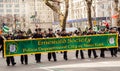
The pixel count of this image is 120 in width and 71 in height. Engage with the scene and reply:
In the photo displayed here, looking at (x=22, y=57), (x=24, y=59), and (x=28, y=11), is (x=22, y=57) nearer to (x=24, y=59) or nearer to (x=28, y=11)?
(x=24, y=59)

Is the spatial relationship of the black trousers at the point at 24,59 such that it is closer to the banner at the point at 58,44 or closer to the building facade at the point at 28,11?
the banner at the point at 58,44

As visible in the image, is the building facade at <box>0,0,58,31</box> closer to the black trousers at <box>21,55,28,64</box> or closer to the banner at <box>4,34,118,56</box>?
the banner at <box>4,34,118,56</box>

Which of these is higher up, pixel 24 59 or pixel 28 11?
pixel 28 11

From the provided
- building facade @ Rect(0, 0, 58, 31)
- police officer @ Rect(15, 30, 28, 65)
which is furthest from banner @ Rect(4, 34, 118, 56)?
building facade @ Rect(0, 0, 58, 31)

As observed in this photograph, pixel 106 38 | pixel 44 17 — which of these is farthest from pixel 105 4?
pixel 106 38

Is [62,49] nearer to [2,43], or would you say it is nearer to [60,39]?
[60,39]

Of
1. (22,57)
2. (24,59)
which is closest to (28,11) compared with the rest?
(24,59)

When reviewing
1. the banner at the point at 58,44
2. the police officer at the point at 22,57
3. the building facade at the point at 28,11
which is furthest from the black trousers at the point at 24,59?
the building facade at the point at 28,11

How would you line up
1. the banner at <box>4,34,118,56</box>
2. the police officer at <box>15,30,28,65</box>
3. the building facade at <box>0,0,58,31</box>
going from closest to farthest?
the police officer at <box>15,30,28,65</box>, the banner at <box>4,34,118,56</box>, the building facade at <box>0,0,58,31</box>

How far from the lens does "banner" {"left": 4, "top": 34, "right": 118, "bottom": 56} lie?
79.3ft

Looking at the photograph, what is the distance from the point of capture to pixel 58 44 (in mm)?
25688

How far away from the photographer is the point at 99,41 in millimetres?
26594

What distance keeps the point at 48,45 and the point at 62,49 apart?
948 millimetres

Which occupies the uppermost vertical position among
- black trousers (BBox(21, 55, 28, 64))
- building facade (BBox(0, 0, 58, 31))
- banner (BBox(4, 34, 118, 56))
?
building facade (BBox(0, 0, 58, 31))
